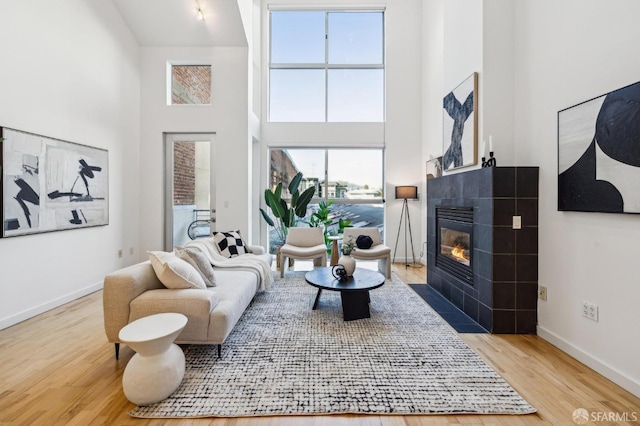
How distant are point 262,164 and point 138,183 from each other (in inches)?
87.2

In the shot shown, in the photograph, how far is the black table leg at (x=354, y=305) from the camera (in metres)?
3.00

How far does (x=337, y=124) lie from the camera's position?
240 inches

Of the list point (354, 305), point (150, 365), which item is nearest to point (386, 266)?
point (354, 305)

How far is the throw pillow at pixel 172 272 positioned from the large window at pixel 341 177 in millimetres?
3867

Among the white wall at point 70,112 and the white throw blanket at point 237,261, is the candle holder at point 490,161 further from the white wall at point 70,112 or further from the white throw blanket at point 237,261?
the white wall at point 70,112

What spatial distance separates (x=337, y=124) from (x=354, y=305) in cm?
412

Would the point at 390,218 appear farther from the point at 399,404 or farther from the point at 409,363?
the point at 399,404

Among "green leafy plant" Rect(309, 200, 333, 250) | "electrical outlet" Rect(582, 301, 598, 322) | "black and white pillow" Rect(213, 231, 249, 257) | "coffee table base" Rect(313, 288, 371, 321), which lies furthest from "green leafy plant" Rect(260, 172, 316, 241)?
"electrical outlet" Rect(582, 301, 598, 322)

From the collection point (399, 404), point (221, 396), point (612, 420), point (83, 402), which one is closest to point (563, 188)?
point (612, 420)

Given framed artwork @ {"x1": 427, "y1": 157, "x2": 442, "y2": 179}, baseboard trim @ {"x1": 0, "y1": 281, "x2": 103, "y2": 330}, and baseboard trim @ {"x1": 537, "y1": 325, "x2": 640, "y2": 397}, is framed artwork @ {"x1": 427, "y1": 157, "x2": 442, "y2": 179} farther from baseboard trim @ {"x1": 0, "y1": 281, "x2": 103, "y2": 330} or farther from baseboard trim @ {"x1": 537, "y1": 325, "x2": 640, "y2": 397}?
baseboard trim @ {"x1": 0, "y1": 281, "x2": 103, "y2": 330}

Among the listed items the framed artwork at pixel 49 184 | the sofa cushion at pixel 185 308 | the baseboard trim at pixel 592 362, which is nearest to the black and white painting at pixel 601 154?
the baseboard trim at pixel 592 362

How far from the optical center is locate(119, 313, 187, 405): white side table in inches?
68.3

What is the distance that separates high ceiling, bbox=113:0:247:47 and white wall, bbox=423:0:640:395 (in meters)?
3.28

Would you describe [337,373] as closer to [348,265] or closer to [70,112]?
[348,265]
